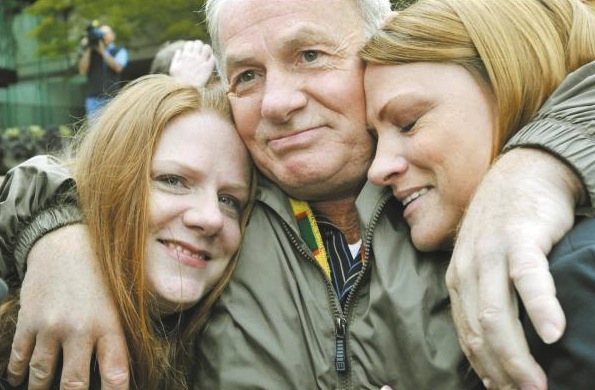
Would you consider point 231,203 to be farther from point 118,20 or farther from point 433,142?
point 118,20

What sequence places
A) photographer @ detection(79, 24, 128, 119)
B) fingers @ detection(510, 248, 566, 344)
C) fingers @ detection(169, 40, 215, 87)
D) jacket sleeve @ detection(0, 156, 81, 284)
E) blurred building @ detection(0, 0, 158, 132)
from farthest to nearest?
blurred building @ detection(0, 0, 158, 132), photographer @ detection(79, 24, 128, 119), fingers @ detection(169, 40, 215, 87), jacket sleeve @ detection(0, 156, 81, 284), fingers @ detection(510, 248, 566, 344)

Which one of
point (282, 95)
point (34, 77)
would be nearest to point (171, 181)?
point (282, 95)

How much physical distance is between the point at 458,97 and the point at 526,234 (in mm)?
696

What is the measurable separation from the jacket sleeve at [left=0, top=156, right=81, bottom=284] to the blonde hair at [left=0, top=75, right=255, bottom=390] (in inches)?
2.3

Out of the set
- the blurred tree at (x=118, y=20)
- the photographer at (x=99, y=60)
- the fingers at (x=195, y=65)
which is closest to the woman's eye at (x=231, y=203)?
the fingers at (x=195, y=65)

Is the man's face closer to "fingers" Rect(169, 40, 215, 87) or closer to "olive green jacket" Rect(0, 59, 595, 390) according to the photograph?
"olive green jacket" Rect(0, 59, 595, 390)

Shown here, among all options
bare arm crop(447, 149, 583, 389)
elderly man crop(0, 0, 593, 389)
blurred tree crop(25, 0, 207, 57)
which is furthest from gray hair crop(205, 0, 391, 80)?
blurred tree crop(25, 0, 207, 57)

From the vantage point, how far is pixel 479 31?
7.20 ft

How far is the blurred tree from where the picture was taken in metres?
18.5

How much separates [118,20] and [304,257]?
59.6 feet

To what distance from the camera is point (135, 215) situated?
238 cm

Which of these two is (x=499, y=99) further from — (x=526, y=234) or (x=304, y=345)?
(x=304, y=345)

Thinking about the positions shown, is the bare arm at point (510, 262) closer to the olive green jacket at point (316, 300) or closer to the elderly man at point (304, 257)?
the elderly man at point (304, 257)

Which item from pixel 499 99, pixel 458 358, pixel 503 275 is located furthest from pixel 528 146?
pixel 458 358
